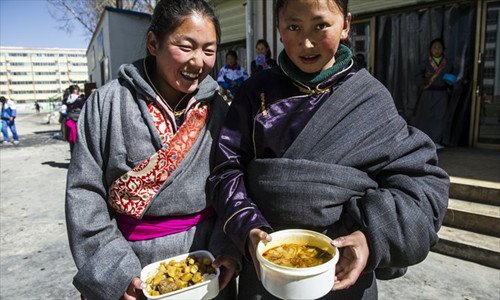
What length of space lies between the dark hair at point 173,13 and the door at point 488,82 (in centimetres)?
562

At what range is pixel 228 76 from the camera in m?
7.30

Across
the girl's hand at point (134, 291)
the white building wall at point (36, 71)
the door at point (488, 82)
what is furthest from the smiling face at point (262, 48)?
the white building wall at point (36, 71)

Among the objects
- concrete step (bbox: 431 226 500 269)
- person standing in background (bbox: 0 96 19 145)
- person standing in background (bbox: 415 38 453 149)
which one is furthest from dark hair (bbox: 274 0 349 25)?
person standing in background (bbox: 0 96 19 145)

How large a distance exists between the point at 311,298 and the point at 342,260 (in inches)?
7.6

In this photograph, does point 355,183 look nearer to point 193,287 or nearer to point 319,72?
point 319,72

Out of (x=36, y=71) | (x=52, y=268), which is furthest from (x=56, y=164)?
(x=36, y=71)

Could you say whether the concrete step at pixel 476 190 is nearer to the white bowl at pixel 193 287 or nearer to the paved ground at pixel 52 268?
the paved ground at pixel 52 268

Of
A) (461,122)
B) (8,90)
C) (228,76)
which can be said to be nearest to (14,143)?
(228,76)

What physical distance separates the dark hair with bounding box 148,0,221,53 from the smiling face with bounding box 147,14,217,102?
0.7 inches

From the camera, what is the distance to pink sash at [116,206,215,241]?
144cm

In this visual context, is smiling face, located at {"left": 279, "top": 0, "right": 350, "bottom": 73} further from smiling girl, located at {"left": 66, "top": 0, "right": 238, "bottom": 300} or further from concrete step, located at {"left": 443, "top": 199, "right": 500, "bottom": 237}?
concrete step, located at {"left": 443, "top": 199, "right": 500, "bottom": 237}

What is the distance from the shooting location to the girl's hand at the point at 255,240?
1.08 m

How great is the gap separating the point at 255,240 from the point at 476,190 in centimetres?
376

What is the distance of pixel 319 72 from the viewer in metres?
1.32
